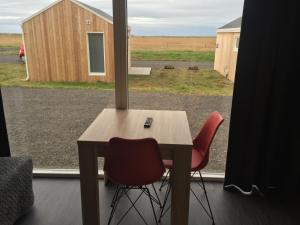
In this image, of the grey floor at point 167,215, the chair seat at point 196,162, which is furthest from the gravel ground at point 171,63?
the grey floor at point 167,215

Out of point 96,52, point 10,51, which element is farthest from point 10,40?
point 96,52

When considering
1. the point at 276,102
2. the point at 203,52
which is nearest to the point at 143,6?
the point at 203,52

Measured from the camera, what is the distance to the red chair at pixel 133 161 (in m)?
1.63

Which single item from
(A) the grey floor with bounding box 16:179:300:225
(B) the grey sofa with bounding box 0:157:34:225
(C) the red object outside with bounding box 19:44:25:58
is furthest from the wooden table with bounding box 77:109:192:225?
(C) the red object outside with bounding box 19:44:25:58

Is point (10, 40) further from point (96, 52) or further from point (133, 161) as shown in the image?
point (133, 161)

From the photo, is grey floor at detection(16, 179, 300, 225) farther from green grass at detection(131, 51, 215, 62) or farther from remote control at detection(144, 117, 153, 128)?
green grass at detection(131, 51, 215, 62)

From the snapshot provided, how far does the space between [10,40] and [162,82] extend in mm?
1676

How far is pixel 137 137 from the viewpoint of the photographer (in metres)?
1.85

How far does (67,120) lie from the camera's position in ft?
9.26

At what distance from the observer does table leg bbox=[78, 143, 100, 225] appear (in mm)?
1812

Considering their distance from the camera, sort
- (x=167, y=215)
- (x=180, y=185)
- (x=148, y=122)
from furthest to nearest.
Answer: (x=167, y=215) < (x=148, y=122) < (x=180, y=185)

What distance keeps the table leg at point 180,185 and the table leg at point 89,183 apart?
606mm

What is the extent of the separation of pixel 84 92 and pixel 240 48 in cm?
169

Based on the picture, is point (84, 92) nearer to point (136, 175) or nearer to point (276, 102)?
point (136, 175)
